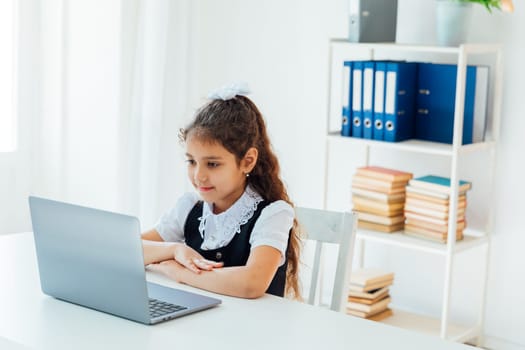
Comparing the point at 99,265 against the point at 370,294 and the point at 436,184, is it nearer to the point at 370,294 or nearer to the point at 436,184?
the point at 436,184

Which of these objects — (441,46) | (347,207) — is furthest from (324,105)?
(441,46)

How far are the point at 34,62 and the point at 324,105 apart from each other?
1228mm

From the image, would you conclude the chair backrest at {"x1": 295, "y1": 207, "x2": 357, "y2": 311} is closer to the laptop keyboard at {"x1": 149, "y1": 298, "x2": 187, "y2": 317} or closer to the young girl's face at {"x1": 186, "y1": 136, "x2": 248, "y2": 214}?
the young girl's face at {"x1": 186, "y1": 136, "x2": 248, "y2": 214}

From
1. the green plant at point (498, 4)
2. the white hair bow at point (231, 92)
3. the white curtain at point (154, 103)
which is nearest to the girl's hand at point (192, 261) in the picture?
the white hair bow at point (231, 92)

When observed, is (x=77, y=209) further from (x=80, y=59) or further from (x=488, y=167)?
(x=488, y=167)

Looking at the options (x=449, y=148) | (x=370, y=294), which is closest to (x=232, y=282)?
(x=449, y=148)

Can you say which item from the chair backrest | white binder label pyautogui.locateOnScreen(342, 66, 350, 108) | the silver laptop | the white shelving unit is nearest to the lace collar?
the chair backrest

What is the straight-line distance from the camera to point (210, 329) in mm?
1572

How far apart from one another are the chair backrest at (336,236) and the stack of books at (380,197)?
1195 millimetres

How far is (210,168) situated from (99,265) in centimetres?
48

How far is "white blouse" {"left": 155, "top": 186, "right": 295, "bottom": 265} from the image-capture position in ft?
6.50

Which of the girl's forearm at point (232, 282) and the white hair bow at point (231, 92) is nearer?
the girl's forearm at point (232, 282)

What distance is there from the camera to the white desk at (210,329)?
4.88 feet

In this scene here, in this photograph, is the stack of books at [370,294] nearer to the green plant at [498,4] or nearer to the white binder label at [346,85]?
the white binder label at [346,85]
